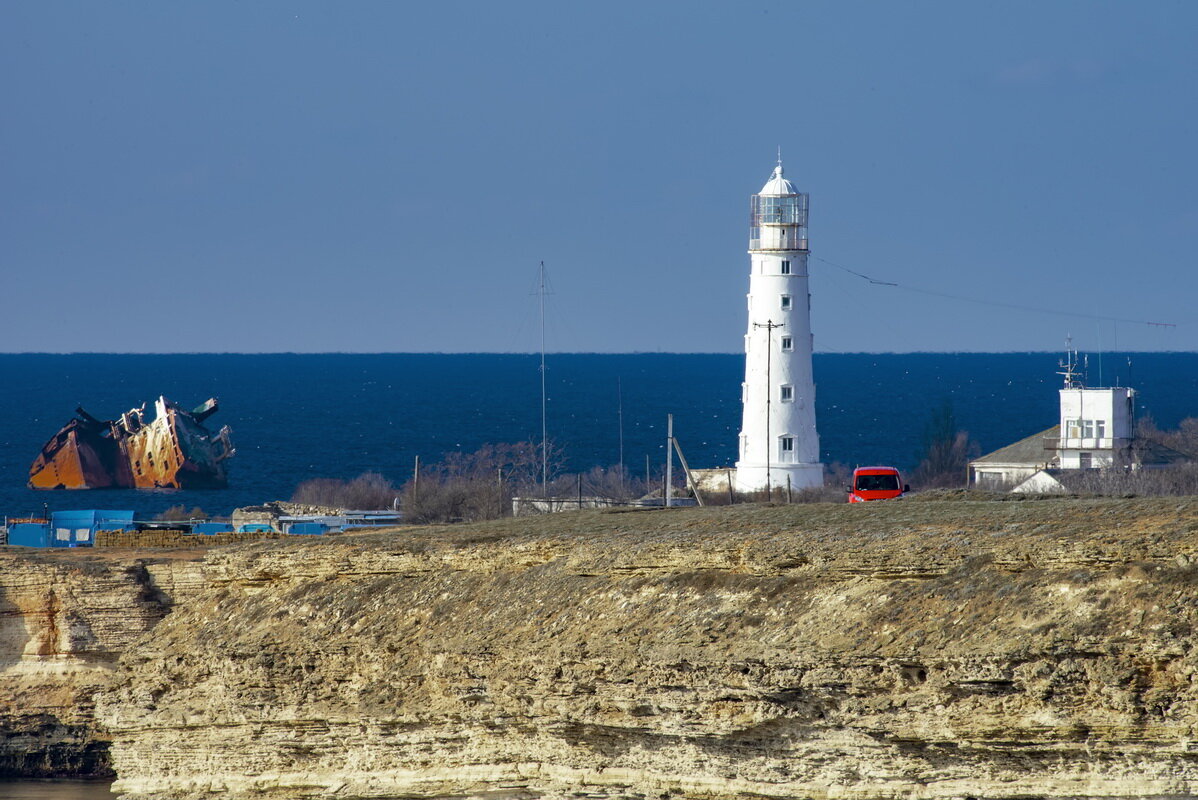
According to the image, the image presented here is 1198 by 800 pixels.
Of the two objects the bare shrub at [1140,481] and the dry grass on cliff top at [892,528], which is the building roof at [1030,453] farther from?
the dry grass on cliff top at [892,528]

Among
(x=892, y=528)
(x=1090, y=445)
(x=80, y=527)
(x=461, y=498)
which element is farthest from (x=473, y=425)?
(x=892, y=528)

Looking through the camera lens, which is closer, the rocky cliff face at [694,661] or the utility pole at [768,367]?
the rocky cliff face at [694,661]

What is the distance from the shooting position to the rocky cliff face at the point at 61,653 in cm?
3903

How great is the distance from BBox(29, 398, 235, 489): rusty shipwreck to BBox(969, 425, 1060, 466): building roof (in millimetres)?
51708

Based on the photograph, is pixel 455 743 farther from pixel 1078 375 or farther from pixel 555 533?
→ pixel 1078 375

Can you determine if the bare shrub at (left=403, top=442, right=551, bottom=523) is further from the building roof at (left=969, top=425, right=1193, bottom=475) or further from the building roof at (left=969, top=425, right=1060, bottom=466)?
the building roof at (left=969, top=425, right=1193, bottom=475)

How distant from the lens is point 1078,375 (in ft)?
241

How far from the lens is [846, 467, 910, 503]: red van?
45.4 m

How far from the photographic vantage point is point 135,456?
112 meters

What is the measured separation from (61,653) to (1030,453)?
43.4m

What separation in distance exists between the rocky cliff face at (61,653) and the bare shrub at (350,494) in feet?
99.5

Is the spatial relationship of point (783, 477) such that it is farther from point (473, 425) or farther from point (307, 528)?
point (473, 425)

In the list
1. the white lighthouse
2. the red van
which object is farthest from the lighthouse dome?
the red van

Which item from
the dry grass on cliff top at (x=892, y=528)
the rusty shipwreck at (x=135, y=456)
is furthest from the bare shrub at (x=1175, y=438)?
the rusty shipwreck at (x=135, y=456)
